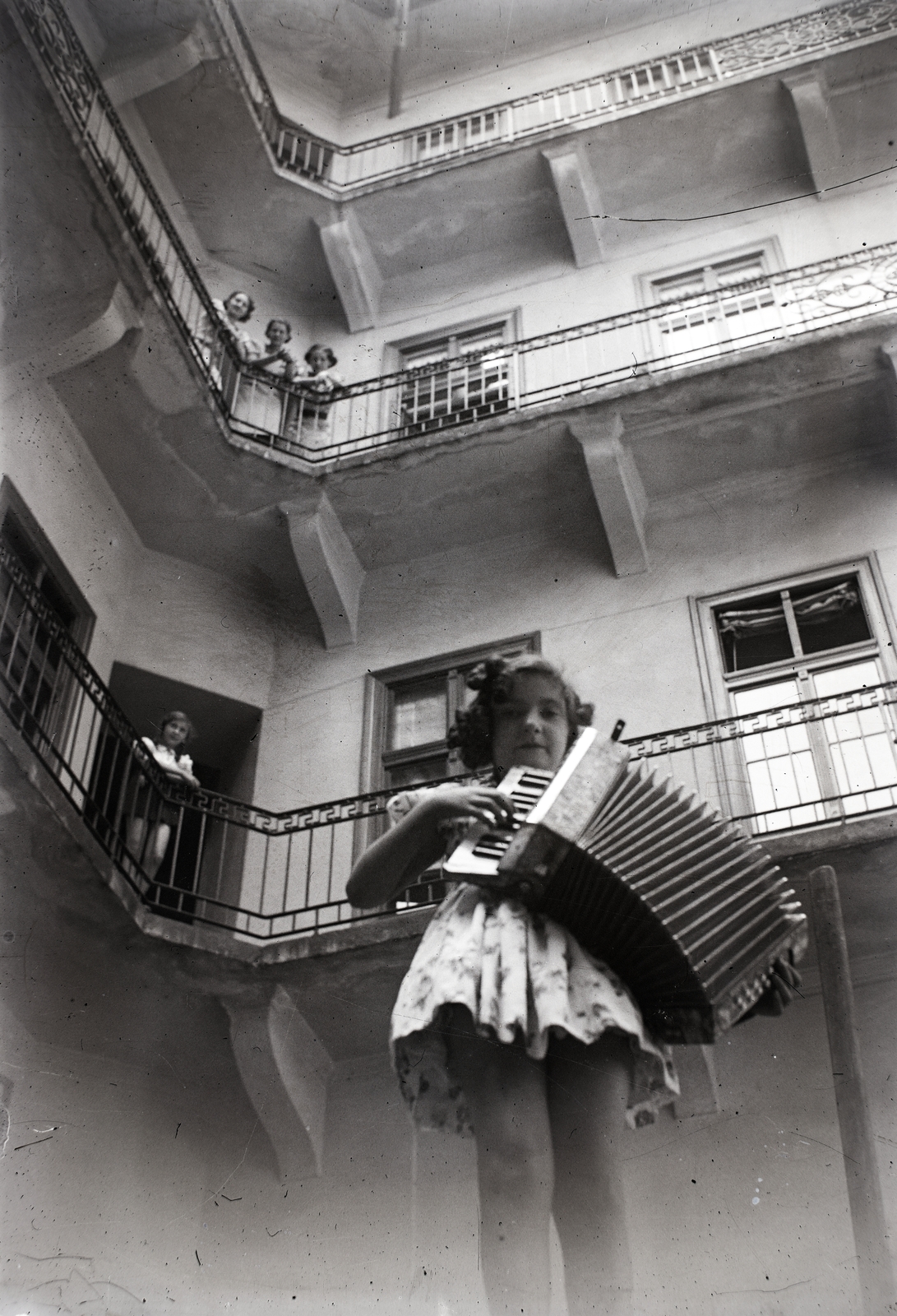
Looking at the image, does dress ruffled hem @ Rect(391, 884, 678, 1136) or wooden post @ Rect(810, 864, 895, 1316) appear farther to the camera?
wooden post @ Rect(810, 864, 895, 1316)

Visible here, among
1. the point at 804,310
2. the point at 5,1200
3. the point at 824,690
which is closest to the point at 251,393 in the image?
the point at 804,310

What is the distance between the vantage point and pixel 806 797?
7.78 meters

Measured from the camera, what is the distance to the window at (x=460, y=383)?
1024 cm

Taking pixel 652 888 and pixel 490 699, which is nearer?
pixel 652 888

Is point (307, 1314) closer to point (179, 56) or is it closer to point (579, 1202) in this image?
point (579, 1202)

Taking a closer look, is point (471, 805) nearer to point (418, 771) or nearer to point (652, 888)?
point (652, 888)

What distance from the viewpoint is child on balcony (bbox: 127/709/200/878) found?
25.7 ft

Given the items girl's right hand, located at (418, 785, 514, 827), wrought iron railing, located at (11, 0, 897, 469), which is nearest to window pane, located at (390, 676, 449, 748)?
wrought iron railing, located at (11, 0, 897, 469)

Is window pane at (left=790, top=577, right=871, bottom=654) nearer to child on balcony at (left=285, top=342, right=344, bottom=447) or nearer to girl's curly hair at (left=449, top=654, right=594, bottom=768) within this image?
child on balcony at (left=285, top=342, right=344, bottom=447)

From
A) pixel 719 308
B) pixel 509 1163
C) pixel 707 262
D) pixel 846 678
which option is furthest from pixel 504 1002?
pixel 707 262

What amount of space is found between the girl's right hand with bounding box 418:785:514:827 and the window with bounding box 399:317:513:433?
19.2 feet

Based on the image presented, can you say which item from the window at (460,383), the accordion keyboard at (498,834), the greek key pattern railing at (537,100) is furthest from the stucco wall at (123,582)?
the accordion keyboard at (498,834)

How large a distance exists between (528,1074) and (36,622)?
479cm

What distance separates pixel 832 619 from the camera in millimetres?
8617
